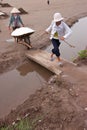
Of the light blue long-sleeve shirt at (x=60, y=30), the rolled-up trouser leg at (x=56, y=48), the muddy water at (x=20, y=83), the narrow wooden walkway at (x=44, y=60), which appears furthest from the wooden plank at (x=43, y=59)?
the light blue long-sleeve shirt at (x=60, y=30)

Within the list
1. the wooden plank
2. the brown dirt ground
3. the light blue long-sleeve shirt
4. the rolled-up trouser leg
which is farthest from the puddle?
the brown dirt ground

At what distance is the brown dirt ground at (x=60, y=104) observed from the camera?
17.1 ft

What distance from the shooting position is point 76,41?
10.8 meters

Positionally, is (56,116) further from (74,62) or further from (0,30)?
(0,30)

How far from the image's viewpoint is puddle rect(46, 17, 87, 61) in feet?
31.2

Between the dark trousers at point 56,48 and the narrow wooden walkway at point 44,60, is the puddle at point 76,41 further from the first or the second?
the dark trousers at point 56,48

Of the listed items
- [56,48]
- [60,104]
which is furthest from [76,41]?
[60,104]

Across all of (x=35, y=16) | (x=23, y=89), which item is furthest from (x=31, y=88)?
(x=35, y=16)

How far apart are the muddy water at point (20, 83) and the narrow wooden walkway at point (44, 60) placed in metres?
0.22

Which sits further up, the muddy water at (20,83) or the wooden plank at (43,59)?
the wooden plank at (43,59)

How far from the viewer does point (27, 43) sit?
30.8ft

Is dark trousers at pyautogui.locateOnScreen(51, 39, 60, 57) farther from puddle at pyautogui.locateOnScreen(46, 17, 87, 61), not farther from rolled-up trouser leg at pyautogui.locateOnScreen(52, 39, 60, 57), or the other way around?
puddle at pyautogui.locateOnScreen(46, 17, 87, 61)

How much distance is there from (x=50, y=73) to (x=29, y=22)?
6681 mm

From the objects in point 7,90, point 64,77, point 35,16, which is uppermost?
point 64,77
